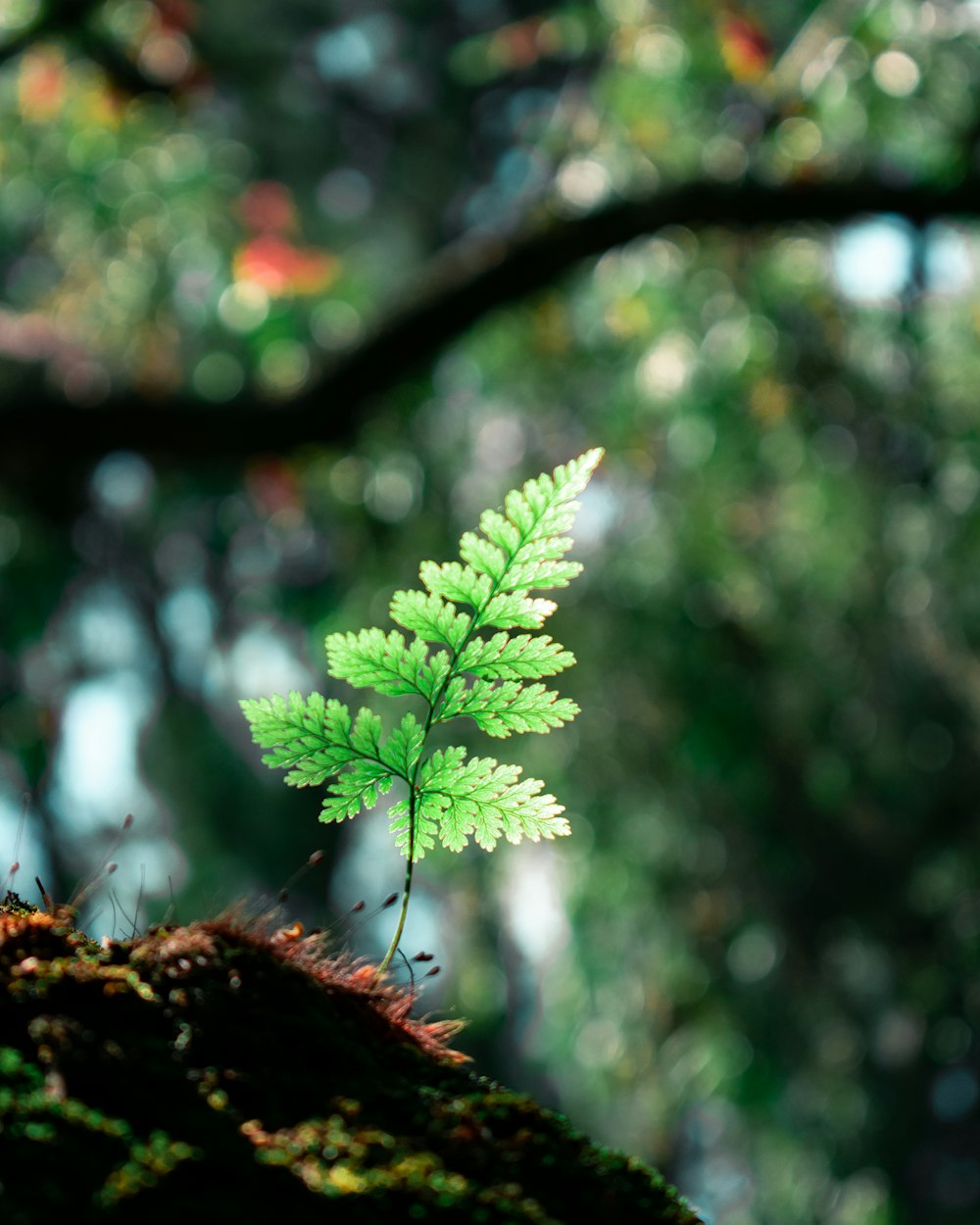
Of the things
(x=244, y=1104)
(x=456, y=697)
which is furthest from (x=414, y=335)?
(x=244, y=1104)

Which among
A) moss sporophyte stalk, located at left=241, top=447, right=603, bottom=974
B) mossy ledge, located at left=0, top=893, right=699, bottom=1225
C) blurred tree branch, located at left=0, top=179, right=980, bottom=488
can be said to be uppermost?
blurred tree branch, located at left=0, top=179, right=980, bottom=488

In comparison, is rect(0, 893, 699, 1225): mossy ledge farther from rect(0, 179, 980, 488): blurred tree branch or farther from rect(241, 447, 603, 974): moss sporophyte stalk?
rect(0, 179, 980, 488): blurred tree branch

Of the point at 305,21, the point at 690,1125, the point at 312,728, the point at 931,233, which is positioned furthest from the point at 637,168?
the point at 690,1125

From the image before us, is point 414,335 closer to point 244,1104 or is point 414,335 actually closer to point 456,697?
point 456,697

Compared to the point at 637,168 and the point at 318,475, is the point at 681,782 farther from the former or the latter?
the point at 637,168

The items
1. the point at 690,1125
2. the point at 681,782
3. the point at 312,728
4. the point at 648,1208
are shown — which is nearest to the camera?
the point at 648,1208

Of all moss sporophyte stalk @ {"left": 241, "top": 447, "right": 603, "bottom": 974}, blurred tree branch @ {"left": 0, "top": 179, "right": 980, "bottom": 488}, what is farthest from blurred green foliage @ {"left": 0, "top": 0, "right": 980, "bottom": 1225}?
moss sporophyte stalk @ {"left": 241, "top": 447, "right": 603, "bottom": 974}
